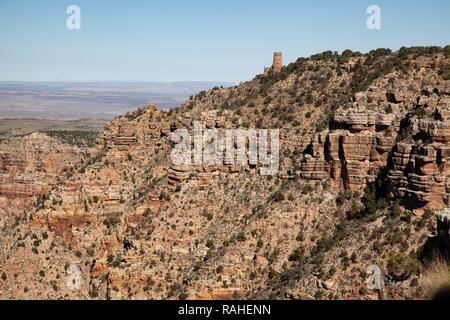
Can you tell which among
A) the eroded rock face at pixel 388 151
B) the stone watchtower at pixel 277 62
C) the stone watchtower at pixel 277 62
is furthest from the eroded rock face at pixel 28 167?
the eroded rock face at pixel 388 151

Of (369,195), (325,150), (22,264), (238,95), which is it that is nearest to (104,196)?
(22,264)

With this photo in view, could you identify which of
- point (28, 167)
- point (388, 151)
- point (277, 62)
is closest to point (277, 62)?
point (277, 62)

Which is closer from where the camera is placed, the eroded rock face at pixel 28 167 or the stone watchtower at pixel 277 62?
the stone watchtower at pixel 277 62

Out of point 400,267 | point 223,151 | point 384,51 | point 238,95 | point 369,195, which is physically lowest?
point 400,267

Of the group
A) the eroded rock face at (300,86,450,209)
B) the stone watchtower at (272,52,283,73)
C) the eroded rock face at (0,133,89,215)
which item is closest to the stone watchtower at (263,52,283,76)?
the stone watchtower at (272,52,283,73)

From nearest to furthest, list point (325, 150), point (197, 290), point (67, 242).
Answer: point (197, 290)
point (325, 150)
point (67, 242)

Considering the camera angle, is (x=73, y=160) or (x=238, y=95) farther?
(x=73, y=160)

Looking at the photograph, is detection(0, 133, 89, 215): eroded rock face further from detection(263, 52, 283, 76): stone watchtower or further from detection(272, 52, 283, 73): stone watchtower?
detection(272, 52, 283, 73): stone watchtower

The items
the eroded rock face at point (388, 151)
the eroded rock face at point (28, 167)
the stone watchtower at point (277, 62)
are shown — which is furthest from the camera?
the eroded rock face at point (28, 167)

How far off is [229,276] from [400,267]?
53.8ft

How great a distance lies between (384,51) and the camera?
68.2 metres

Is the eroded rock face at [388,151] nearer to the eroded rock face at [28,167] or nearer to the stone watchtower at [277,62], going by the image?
the stone watchtower at [277,62]

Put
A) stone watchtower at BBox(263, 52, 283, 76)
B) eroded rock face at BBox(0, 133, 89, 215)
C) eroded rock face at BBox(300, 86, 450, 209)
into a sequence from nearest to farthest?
eroded rock face at BBox(300, 86, 450, 209) → stone watchtower at BBox(263, 52, 283, 76) → eroded rock face at BBox(0, 133, 89, 215)

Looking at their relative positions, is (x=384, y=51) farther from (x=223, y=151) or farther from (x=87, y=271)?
(x=87, y=271)
